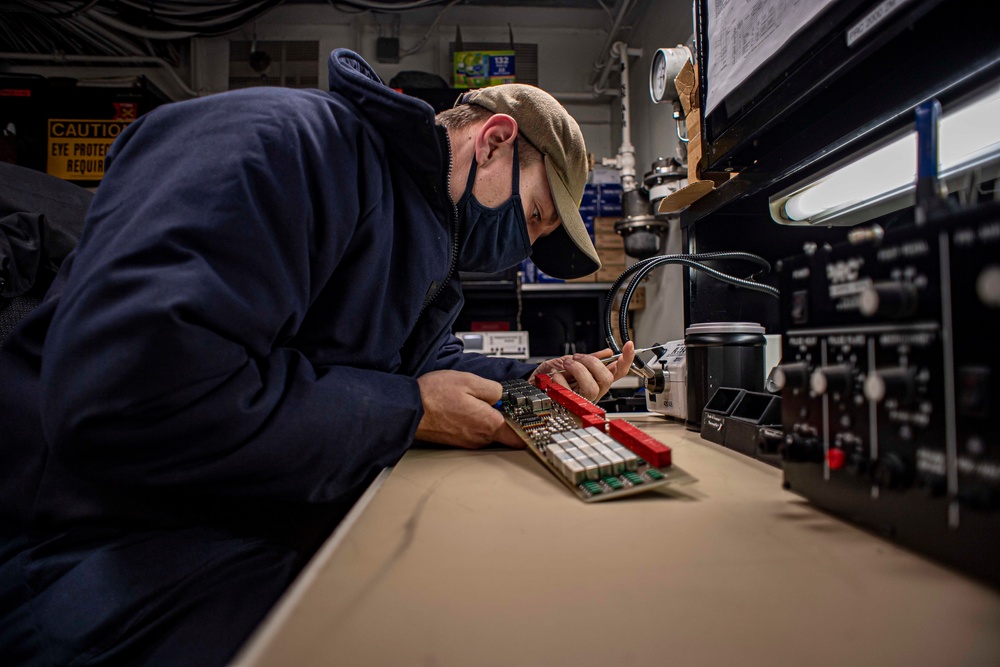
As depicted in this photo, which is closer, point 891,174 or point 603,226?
point 891,174

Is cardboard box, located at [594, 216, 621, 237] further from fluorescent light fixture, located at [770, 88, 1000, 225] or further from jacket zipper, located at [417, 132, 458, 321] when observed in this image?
jacket zipper, located at [417, 132, 458, 321]

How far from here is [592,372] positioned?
96 cm

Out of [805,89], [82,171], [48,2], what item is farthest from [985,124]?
[48,2]

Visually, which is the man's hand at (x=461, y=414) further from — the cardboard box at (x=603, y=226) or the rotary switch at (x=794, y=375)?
the cardboard box at (x=603, y=226)

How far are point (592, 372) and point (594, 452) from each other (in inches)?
18.7

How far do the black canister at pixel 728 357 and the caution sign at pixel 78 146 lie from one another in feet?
10.00

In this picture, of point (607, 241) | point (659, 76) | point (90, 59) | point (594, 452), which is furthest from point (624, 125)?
point (90, 59)

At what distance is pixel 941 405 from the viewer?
28 cm

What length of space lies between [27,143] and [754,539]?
3.55 m

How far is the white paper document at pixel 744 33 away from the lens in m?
0.59

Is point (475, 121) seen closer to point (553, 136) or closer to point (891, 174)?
point (553, 136)

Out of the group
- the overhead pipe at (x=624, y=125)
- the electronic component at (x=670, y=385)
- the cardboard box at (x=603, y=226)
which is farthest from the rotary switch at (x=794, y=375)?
the cardboard box at (x=603, y=226)

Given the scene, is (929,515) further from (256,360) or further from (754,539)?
(256,360)

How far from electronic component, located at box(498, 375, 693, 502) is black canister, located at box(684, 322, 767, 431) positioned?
25cm
